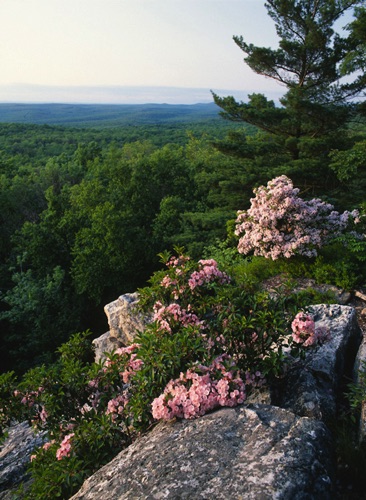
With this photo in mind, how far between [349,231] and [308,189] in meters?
7.10

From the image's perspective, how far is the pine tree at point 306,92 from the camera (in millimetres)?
13992

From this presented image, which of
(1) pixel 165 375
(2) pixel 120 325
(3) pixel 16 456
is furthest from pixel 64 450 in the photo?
(2) pixel 120 325

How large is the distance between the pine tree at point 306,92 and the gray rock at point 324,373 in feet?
32.1

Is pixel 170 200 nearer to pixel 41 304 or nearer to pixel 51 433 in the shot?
pixel 41 304

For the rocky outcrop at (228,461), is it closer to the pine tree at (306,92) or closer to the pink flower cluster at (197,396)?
the pink flower cluster at (197,396)

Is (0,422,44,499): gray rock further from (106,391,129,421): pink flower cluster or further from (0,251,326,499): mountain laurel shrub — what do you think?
(106,391,129,421): pink flower cluster

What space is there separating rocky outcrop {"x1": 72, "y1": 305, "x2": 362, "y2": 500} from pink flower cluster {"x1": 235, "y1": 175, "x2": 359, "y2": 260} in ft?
16.6

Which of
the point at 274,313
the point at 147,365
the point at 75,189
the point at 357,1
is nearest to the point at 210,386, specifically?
the point at 147,365

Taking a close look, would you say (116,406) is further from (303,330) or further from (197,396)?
(303,330)

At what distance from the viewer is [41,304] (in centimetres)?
1689

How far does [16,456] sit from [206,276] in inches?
149

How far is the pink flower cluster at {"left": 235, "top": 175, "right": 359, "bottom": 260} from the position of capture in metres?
7.76

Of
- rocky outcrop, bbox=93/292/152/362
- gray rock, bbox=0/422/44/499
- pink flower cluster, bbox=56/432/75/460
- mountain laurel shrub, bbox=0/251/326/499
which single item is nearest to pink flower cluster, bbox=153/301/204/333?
mountain laurel shrub, bbox=0/251/326/499

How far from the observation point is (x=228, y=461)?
8.80 feet
